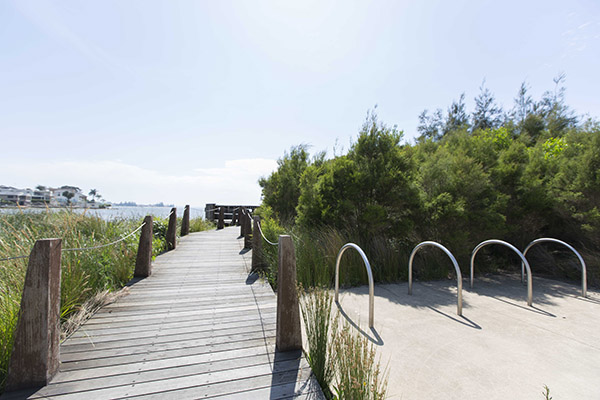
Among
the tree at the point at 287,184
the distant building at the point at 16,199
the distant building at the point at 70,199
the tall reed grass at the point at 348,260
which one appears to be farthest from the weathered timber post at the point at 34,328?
the tree at the point at 287,184

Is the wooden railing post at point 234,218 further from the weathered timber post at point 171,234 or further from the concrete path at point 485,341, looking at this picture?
the concrete path at point 485,341

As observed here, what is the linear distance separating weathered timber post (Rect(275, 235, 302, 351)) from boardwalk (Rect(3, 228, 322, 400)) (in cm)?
11

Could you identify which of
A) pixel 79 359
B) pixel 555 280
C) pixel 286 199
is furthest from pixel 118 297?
pixel 555 280

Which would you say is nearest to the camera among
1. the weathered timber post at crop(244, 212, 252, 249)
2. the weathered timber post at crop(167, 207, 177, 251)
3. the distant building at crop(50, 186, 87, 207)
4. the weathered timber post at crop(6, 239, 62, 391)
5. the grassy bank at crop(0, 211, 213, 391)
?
the weathered timber post at crop(6, 239, 62, 391)

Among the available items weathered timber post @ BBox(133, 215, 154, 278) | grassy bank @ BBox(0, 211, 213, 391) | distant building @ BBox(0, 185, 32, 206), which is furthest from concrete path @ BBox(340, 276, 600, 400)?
distant building @ BBox(0, 185, 32, 206)

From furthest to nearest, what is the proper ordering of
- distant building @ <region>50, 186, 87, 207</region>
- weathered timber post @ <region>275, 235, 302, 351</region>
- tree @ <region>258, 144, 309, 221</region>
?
tree @ <region>258, 144, 309, 221</region> < distant building @ <region>50, 186, 87, 207</region> < weathered timber post @ <region>275, 235, 302, 351</region>

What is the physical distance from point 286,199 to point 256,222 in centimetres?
413

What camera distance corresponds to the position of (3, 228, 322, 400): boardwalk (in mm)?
1999

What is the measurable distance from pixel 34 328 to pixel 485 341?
4268 millimetres

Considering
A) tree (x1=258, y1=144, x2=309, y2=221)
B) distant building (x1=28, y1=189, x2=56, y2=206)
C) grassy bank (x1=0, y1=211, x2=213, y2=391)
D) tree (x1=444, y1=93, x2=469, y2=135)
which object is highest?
tree (x1=444, y1=93, x2=469, y2=135)

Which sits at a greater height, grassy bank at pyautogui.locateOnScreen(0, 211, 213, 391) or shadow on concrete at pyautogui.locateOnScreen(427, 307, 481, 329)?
grassy bank at pyautogui.locateOnScreen(0, 211, 213, 391)

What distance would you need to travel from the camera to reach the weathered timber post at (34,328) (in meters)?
1.96

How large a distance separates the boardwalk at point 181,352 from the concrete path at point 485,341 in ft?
3.47

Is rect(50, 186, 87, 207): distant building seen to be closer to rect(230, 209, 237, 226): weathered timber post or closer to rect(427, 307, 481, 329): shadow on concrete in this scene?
rect(230, 209, 237, 226): weathered timber post
